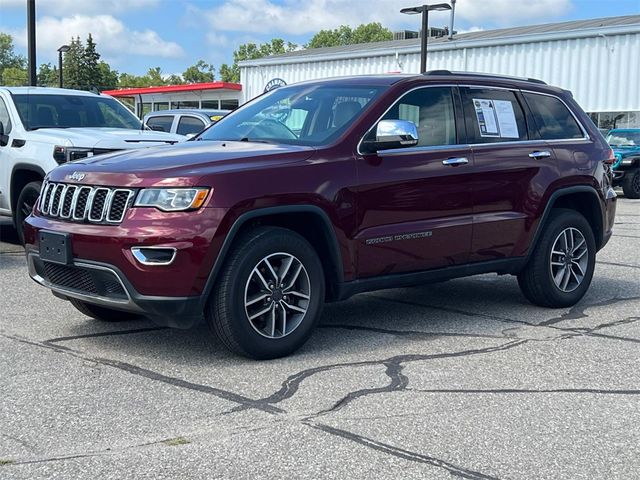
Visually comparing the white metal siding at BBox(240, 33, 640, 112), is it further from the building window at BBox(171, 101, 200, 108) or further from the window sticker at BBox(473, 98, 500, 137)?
the window sticker at BBox(473, 98, 500, 137)

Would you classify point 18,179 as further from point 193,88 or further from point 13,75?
point 13,75

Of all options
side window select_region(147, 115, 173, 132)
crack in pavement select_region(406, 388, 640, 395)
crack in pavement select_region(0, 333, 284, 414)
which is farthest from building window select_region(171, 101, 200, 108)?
crack in pavement select_region(406, 388, 640, 395)

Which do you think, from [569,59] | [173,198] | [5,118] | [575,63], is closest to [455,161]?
[173,198]

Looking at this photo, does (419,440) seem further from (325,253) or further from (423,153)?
(423,153)

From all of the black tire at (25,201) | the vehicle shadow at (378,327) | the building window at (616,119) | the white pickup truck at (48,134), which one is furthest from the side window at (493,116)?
the building window at (616,119)

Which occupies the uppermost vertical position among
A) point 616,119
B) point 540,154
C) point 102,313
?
point 616,119

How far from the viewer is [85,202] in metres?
5.31

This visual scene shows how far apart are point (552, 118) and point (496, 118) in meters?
0.75

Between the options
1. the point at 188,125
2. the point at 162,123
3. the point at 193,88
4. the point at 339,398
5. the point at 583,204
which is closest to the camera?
the point at 339,398

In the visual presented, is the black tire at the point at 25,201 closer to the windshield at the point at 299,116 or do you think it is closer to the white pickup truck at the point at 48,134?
the white pickup truck at the point at 48,134

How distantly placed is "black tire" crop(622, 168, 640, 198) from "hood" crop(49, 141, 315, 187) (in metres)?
Answer: 17.6

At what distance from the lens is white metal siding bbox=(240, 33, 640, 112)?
97.0ft

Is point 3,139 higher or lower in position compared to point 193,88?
lower

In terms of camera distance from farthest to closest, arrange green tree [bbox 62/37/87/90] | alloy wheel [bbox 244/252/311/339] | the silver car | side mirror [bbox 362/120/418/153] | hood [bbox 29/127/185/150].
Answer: green tree [bbox 62/37/87/90], the silver car, hood [bbox 29/127/185/150], side mirror [bbox 362/120/418/153], alloy wheel [bbox 244/252/311/339]
